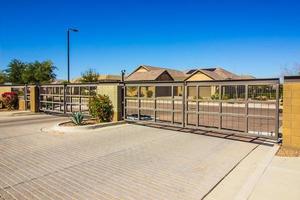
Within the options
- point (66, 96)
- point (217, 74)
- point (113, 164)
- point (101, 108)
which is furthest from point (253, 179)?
point (217, 74)

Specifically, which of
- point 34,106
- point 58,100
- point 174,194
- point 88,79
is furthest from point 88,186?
point 88,79

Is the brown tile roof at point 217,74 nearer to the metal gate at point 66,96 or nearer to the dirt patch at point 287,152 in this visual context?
the metal gate at point 66,96

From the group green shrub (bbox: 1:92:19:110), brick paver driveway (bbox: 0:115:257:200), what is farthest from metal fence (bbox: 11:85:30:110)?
brick paver driveway (bbox: 0:115:257:200)

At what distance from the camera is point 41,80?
147 feet

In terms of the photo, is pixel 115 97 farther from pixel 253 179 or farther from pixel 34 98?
pixel 253 179

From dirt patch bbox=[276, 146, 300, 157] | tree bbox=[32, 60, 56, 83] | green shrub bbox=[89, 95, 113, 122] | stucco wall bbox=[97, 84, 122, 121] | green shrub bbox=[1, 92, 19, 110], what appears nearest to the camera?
dirt patch bbox=[276, 146, 300, 157]

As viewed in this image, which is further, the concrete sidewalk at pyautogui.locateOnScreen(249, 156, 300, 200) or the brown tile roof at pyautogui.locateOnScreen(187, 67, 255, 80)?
the brown tile roof at pyautogui.locateOnScreen(187, 67, 255, 80)

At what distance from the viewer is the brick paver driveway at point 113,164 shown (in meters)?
5.50

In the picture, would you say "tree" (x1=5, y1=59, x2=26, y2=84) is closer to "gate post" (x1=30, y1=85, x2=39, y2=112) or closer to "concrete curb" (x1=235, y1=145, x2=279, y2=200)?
"gate post" (x1=30, y1=85, x2=39, y2=112)

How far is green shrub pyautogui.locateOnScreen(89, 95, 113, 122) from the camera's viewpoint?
1463 centimetres

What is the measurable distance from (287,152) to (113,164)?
18.0 feet

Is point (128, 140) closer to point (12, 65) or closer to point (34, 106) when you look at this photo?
point (34, 106)

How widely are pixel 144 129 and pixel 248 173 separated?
6936 millimetres

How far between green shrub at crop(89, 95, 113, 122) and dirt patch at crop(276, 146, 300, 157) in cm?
903
